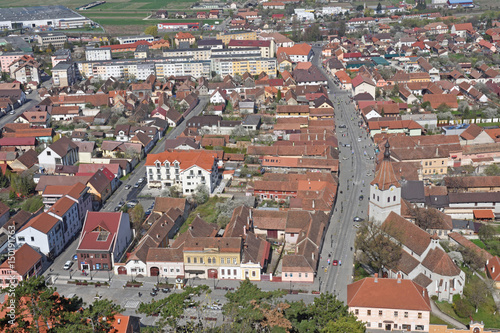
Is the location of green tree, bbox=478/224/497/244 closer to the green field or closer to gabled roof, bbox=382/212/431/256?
gabled roof, bbox=382/212/431/256

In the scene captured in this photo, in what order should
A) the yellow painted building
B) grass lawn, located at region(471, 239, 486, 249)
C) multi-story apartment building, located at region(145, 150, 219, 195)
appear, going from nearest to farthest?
grass lawn, located at region(471, 239, 486, 249) → multi-story apartment building, located at region(145, 150, 219, 195) → the yellow painted building

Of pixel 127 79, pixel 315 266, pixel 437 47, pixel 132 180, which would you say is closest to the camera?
pixel 315 266

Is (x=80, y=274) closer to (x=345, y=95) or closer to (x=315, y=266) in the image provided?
(x=315, y=266)

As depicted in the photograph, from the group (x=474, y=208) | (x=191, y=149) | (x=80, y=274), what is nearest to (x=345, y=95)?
(x=191, y=149)

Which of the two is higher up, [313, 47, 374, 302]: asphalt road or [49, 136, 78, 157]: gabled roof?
[49, 136, 78, 157]: gabled roof

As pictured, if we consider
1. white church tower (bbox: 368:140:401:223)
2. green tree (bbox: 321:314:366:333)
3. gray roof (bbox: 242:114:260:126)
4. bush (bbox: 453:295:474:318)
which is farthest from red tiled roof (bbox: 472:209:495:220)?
gray roof (bbox: 242:114:260:126)
